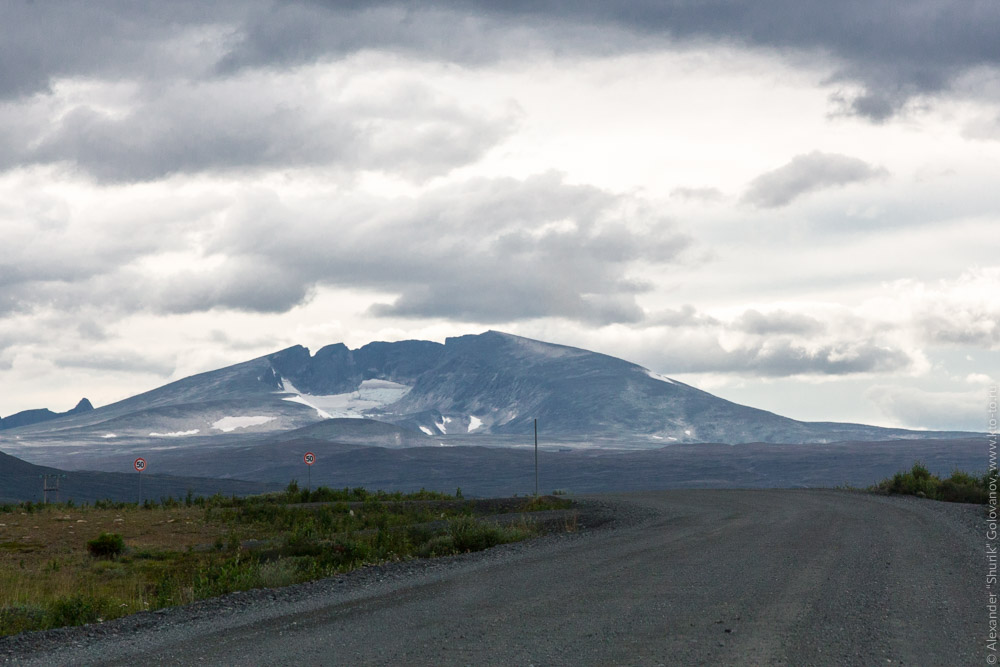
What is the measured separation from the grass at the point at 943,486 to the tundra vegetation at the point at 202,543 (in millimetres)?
13484

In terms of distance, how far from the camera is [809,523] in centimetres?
2522

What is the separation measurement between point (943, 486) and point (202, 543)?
88.7ft

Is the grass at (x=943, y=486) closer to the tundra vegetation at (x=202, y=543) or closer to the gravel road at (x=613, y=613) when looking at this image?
the tundra vegetation at (x=202, y=543)

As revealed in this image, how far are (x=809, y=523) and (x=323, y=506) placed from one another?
2067cm

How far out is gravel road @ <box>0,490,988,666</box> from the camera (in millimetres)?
10586

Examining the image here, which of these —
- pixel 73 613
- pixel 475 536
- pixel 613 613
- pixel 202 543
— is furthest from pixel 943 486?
pixel 73 613

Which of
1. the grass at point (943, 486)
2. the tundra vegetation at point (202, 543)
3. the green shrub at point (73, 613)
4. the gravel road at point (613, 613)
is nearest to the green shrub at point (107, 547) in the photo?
the tundra vegetation at point (202, 543)

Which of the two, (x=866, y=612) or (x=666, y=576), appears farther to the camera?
(x=666, y=576)

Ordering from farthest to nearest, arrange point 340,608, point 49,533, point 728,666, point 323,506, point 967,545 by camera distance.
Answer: point 323,506, point 49,533, point 967,545, point 340,608, point 728,666

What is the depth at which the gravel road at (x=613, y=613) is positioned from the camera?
10586 mm

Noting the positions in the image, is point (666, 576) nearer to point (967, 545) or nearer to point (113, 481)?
point (967, 545)

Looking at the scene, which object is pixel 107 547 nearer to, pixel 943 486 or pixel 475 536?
pixel 475 536

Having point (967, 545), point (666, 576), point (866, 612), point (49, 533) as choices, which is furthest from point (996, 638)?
point (49, 533)

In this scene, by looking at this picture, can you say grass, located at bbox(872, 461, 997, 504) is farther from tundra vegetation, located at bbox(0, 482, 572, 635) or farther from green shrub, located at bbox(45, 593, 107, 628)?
green shrub, located at bbox(45, 593, 107, 628)
